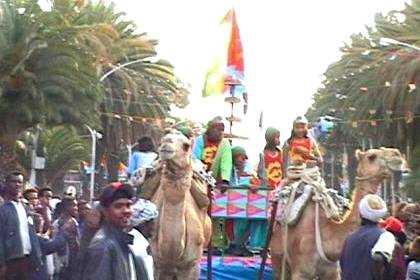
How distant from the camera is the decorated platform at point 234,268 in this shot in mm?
13891

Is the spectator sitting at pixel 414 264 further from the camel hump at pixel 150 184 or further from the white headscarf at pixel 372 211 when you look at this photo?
the camel hump at pixel 150 184

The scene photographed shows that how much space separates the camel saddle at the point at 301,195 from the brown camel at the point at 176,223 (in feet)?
4.07

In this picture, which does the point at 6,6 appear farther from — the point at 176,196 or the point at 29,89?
the point at 176,196

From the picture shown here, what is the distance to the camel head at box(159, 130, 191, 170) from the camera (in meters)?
11.2

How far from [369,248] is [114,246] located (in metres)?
3.00

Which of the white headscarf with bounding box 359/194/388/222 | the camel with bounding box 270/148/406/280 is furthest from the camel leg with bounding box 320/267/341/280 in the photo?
the white headscarf with bounding box 359/194/388/222

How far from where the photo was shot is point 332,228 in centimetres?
1232

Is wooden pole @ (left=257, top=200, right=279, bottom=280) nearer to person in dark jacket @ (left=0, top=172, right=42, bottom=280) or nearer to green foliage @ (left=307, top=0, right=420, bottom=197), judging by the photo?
person in dark jacket @ (left=0, top=172, right=42, bottom=280)

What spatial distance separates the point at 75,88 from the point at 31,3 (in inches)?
108

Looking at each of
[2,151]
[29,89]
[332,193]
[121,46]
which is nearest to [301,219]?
[332,193]

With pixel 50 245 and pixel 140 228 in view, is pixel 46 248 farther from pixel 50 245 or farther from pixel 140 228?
pixel 140 228

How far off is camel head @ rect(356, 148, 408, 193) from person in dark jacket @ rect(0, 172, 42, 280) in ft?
12.6

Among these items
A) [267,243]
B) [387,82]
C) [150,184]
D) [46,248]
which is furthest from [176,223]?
[387,82]

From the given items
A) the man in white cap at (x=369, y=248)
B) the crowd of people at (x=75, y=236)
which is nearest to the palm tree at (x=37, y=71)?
the crowd of people at (x=75, y=236)
